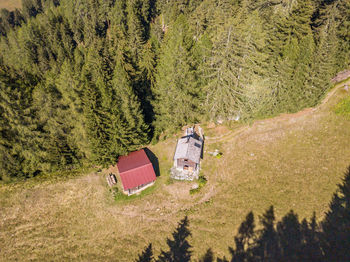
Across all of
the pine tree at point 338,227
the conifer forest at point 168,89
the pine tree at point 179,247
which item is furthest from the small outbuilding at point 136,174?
the pine tree at point 338,227

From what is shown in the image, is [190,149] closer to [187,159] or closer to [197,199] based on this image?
[187,159]

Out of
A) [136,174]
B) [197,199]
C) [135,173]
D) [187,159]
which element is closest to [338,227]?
[197,199]

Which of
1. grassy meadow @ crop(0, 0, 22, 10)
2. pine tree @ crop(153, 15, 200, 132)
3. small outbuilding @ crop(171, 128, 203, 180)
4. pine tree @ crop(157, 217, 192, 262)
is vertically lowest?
pine tree @ crop(157, 217, 192, 262)

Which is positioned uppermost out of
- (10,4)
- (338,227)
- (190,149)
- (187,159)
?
(10,4)

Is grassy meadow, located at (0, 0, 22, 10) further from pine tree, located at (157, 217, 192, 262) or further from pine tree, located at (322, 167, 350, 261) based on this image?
pine tree, located at (322, 167, 350, 261)

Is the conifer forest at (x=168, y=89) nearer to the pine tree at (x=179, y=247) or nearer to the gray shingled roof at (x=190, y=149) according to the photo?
the gray shingled roof at (x=190, y=149)

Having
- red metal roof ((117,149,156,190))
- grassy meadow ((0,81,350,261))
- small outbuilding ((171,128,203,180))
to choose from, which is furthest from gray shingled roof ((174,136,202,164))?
red metal roof ((117,149,156,190))
